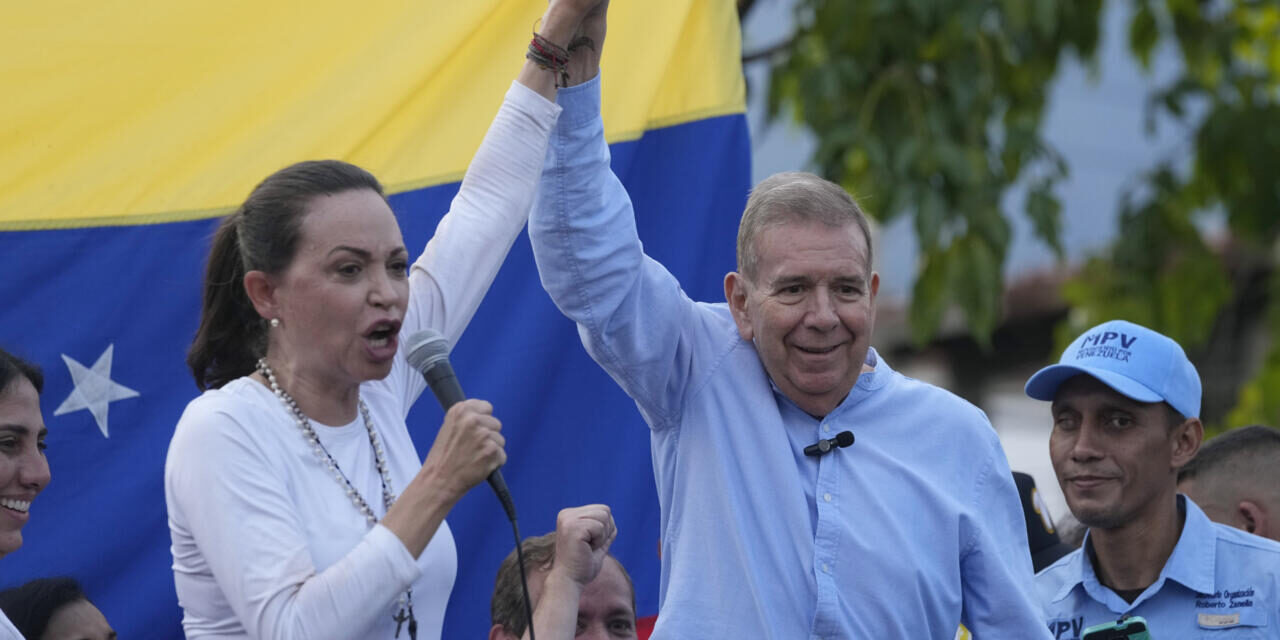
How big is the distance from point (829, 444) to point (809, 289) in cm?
29

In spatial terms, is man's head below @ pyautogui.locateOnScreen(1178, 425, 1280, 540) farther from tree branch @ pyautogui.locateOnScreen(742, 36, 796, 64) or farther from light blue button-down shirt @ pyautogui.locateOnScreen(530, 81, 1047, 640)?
tree branch @ pyautogui.locateOnScreen(742, 36, 796, 64)

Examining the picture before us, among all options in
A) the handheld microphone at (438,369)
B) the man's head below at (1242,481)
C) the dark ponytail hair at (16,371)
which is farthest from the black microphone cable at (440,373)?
the man's head below at (1242,481)

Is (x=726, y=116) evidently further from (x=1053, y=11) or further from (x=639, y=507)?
(x=1053, y=11)

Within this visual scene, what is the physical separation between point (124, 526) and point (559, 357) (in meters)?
1.17

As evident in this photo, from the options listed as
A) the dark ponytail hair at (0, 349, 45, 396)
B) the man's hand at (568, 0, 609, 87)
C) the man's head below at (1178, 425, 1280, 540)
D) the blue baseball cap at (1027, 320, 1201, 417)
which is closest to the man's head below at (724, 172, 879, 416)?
the man's hand at (568, 0, 609, 87)

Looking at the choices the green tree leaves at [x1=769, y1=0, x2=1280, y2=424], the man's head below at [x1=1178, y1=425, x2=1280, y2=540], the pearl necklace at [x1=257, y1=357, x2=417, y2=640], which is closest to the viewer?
the pearl necklace at [x1=257, y1=357, x2=417, y2=640]

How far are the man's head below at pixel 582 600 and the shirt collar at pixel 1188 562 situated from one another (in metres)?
1.13

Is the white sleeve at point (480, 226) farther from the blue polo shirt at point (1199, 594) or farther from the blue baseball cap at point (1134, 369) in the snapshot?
the blue polo shirt at point (1199, 594)

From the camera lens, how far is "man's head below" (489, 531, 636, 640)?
3387 mm

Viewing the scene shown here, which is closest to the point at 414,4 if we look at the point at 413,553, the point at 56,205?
the point at 56,205

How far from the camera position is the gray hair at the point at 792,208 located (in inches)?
107

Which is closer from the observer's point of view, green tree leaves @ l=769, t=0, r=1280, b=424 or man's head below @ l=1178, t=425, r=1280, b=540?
man's head below @ l=1178, t=425, r=1280, b=540

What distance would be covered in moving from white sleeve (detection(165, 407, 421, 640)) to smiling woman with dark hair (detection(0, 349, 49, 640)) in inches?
20.8

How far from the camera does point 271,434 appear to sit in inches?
101
